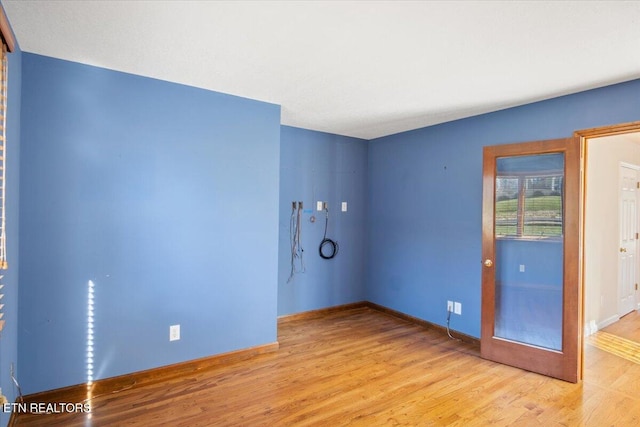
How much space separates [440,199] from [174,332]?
3230mm

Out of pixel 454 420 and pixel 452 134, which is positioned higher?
pixel 452 134

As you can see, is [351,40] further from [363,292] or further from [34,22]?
[363,292]

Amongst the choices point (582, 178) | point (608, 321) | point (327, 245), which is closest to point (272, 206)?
point (327, 245)

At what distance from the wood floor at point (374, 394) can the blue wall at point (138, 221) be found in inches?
14.0

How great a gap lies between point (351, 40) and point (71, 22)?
1.66 m

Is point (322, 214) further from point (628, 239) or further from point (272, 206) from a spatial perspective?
point (628, 239)

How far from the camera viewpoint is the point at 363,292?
524 centimetres

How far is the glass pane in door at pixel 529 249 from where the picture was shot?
3154 mm

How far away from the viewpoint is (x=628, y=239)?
4.90m

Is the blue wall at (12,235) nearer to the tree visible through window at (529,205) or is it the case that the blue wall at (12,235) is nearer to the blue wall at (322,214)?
the blue wall at (322,214)

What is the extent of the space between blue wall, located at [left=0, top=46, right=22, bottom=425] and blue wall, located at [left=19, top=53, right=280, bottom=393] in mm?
90

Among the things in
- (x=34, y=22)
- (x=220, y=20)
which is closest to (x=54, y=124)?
(x=34, y=22)

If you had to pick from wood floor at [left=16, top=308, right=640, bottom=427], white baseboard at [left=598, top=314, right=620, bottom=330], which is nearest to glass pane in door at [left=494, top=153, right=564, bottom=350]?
wood floor at [left=16, top=308, right=640, bottom=427]

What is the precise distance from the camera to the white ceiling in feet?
6.03
